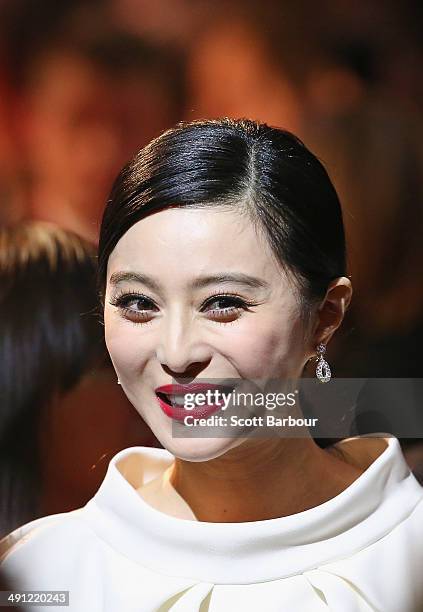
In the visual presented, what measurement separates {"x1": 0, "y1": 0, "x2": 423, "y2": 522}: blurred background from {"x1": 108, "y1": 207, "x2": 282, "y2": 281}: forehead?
186 millimetres

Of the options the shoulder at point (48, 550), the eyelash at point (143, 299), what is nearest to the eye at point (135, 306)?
the eyelash at point (143, 299)

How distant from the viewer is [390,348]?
5.05 feet

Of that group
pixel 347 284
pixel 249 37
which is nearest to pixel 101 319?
pixel 347 284

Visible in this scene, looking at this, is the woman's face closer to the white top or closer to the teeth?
the teeth

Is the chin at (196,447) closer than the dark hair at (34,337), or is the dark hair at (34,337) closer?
the chin at (196,447)

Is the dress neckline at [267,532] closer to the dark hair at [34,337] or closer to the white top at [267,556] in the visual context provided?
the white top at [267,556]

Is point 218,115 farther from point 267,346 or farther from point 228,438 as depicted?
point 228,438

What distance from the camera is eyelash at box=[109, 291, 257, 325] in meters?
1.39

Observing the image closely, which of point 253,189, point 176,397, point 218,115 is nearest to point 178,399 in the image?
point 176,397

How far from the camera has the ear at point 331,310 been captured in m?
1.44

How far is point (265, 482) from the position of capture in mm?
1490

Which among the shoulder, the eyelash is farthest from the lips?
the shoulder

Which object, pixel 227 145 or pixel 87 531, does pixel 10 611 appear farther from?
pixel 227 145

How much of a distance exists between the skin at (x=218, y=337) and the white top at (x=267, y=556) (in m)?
0.05
